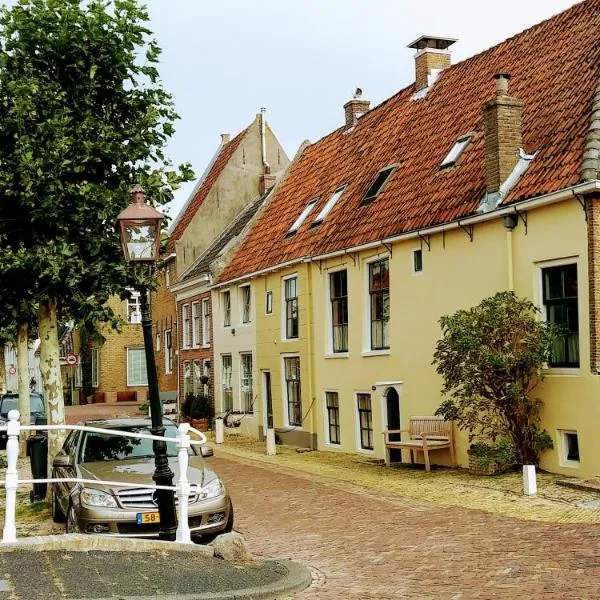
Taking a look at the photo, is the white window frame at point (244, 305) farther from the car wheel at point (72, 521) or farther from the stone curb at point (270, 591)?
the stone curb at point (270, 591)

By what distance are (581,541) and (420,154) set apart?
12801mm

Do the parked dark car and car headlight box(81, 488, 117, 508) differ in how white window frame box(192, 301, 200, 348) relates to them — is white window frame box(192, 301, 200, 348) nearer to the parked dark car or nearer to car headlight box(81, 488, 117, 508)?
the parked dark car

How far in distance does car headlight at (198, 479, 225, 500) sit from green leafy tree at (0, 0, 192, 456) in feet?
12.8

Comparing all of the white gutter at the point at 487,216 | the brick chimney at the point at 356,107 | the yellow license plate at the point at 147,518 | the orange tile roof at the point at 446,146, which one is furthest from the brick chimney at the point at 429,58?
the yellow license plate at the point at 147,518

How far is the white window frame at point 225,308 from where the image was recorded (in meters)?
31.3

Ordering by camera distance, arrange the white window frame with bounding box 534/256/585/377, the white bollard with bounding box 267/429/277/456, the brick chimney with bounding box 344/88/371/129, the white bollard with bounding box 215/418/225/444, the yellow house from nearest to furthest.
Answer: the white window frame with bounding box 534/256/585/377, the yellow house, the white bollard with bounding box 267/429/277/456, the white bollard with bounding box 215/418/225/444, the brick chimney with bounding box 344/88/371/129

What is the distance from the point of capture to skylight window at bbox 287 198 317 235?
1040 inches

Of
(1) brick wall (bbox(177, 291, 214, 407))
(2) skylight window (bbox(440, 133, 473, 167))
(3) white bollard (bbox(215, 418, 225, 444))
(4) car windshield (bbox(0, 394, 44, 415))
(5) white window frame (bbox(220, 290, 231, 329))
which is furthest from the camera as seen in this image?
(1) brick wall (bbox(177, 291, 214, 407))

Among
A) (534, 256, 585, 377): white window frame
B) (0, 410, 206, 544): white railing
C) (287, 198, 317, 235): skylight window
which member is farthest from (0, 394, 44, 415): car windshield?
(0, 410, 206, 544): white railing

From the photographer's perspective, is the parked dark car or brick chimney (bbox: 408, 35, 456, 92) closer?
brick chimney (bbox: 408, 35, 456, 92)

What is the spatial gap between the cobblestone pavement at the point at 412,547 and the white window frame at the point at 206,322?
17.7 meters

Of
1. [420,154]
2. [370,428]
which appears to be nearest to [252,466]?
[370,428]

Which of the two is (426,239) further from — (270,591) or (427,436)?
(270,591)

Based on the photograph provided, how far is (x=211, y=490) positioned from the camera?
36.4ft
